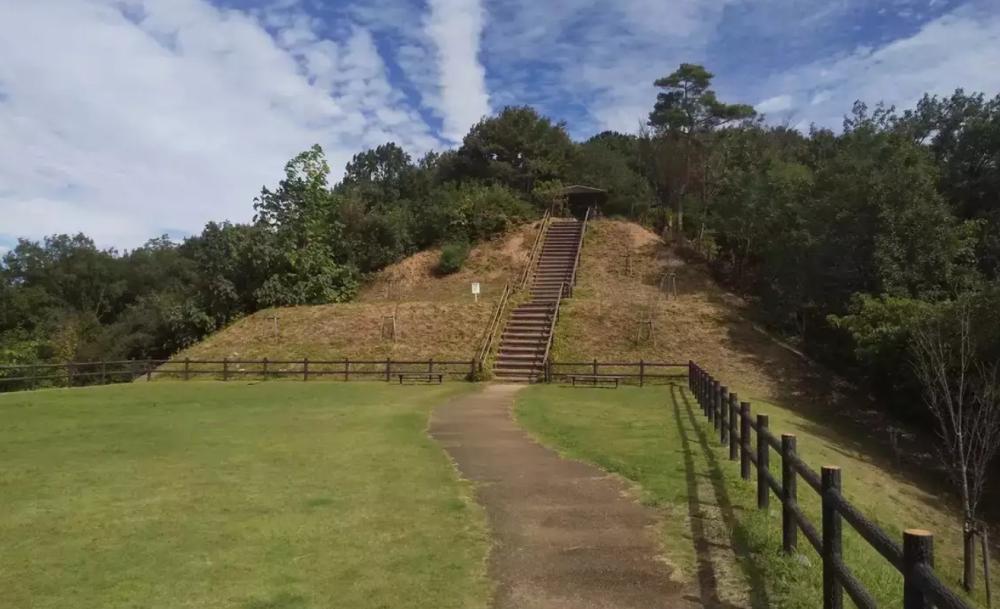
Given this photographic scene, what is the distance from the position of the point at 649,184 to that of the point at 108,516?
5576 centimetres

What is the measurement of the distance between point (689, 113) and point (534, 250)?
1734cm

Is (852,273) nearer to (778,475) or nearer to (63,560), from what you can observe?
(778,475)

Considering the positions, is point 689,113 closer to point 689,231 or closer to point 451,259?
point 689,231

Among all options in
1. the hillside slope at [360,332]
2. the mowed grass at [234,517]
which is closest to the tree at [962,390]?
the mowed grass at [234,517]

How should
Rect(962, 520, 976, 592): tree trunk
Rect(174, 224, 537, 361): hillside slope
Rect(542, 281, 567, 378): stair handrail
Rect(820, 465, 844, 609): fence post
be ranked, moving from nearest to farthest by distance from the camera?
Rect(820, 465, 844, 609): fence post
Rect(962, 520, 976, 592): tree trunk
Rect(542, 281, 567, 378): stair handrail
Rect(174, 224, 537, 361): hillside slope

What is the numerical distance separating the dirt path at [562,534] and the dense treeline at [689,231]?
12.8 metres

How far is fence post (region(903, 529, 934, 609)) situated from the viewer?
336 cm

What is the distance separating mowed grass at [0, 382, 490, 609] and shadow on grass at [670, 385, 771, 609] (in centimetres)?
179

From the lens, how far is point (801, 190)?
3120cm

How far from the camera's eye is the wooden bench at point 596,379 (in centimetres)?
2453

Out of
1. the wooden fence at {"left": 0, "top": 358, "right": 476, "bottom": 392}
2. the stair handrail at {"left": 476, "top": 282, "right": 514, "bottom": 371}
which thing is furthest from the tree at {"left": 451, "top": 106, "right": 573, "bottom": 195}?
the wooden fence at {"left": 0, "top": 358, "right": 476, "bottom": 392}

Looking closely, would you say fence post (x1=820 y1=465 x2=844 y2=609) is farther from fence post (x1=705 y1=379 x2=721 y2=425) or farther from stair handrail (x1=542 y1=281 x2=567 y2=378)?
stair handrail (x1=542 y1=281 x2=567 y2=378)

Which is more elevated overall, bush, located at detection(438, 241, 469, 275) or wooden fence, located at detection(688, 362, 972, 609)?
bush, located at detection(438, 241, 469, 275)

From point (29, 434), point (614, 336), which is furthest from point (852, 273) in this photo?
point (29, 434)
